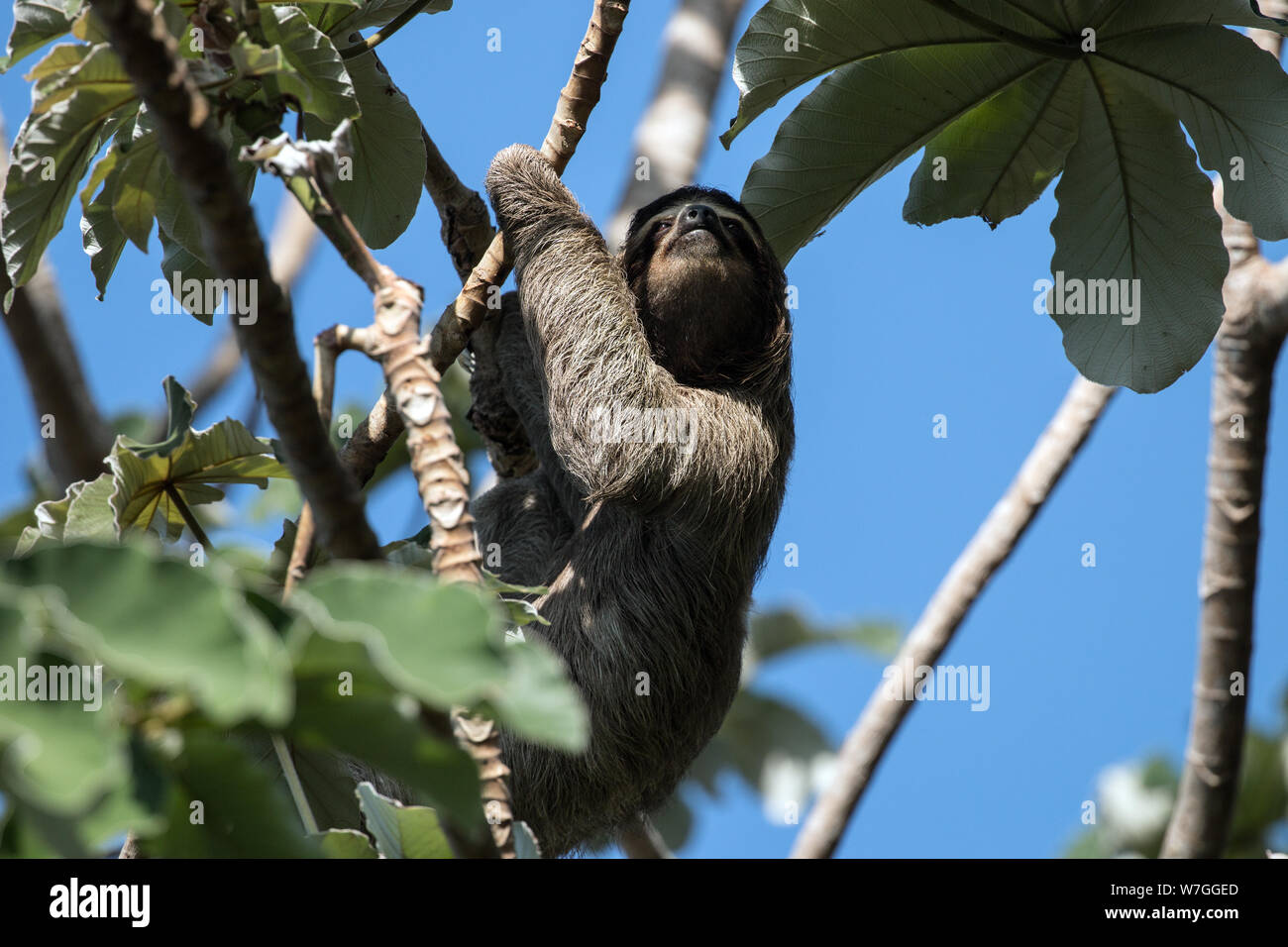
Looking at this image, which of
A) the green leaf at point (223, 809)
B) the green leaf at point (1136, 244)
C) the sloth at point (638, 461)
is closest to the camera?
the green leaf at point (223, 809)

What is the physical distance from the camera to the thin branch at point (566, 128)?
14.2ft

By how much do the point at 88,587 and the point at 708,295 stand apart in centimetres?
456

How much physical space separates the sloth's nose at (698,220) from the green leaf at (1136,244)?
1.73 meters

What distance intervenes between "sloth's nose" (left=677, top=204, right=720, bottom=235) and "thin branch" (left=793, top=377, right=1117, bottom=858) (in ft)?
9.00

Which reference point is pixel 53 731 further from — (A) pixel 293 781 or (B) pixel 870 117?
(B) pixel 870 117

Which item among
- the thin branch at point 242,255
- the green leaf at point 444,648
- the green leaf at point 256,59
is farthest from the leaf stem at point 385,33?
the green leaf at point 444,648

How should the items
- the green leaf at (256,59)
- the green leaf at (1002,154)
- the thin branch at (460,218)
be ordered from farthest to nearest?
the thin branch at (460,218) → the green leaf at (1002,154) → the green leaf at (256,59)

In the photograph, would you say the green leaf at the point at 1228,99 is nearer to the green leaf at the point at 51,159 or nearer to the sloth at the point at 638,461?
the sloth at the point at 638,461

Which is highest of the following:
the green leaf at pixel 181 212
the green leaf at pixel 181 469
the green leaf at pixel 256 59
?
the green leaf at pixel 181 212
